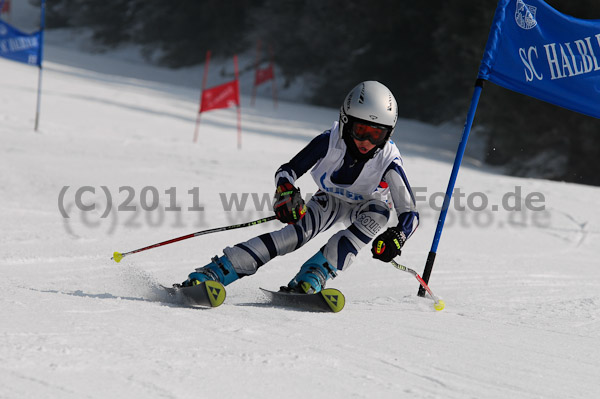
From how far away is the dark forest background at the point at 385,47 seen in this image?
53.5 ft

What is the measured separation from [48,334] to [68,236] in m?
3.39

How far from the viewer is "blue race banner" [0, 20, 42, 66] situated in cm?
1045

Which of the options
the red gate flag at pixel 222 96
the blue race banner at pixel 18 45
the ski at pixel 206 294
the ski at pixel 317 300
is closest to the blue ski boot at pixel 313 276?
the ski at pixel 317 300

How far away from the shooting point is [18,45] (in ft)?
34.4

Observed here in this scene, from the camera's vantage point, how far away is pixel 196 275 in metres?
3.82

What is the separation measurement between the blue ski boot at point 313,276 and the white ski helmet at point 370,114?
2.54 ft

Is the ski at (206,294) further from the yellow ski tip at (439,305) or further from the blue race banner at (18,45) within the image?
the blue race banner at (18,45)

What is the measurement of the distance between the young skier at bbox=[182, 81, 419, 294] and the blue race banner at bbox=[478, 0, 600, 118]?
3.64 feet

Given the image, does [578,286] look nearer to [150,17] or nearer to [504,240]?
[504,240]

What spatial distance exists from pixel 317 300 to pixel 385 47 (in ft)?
75.3

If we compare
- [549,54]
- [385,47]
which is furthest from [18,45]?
[385,47]

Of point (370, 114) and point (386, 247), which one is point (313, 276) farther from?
point (370, 114)

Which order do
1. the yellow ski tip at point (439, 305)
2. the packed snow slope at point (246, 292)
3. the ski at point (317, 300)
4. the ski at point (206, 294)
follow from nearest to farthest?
the packed snow slope at point (246, 292) → the ski at point (206, 294) → the ski at point (317, 300) → the yellow ski tip at point (439, 305)

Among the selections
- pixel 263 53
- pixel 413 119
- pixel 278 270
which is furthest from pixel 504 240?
pixel 263 53
